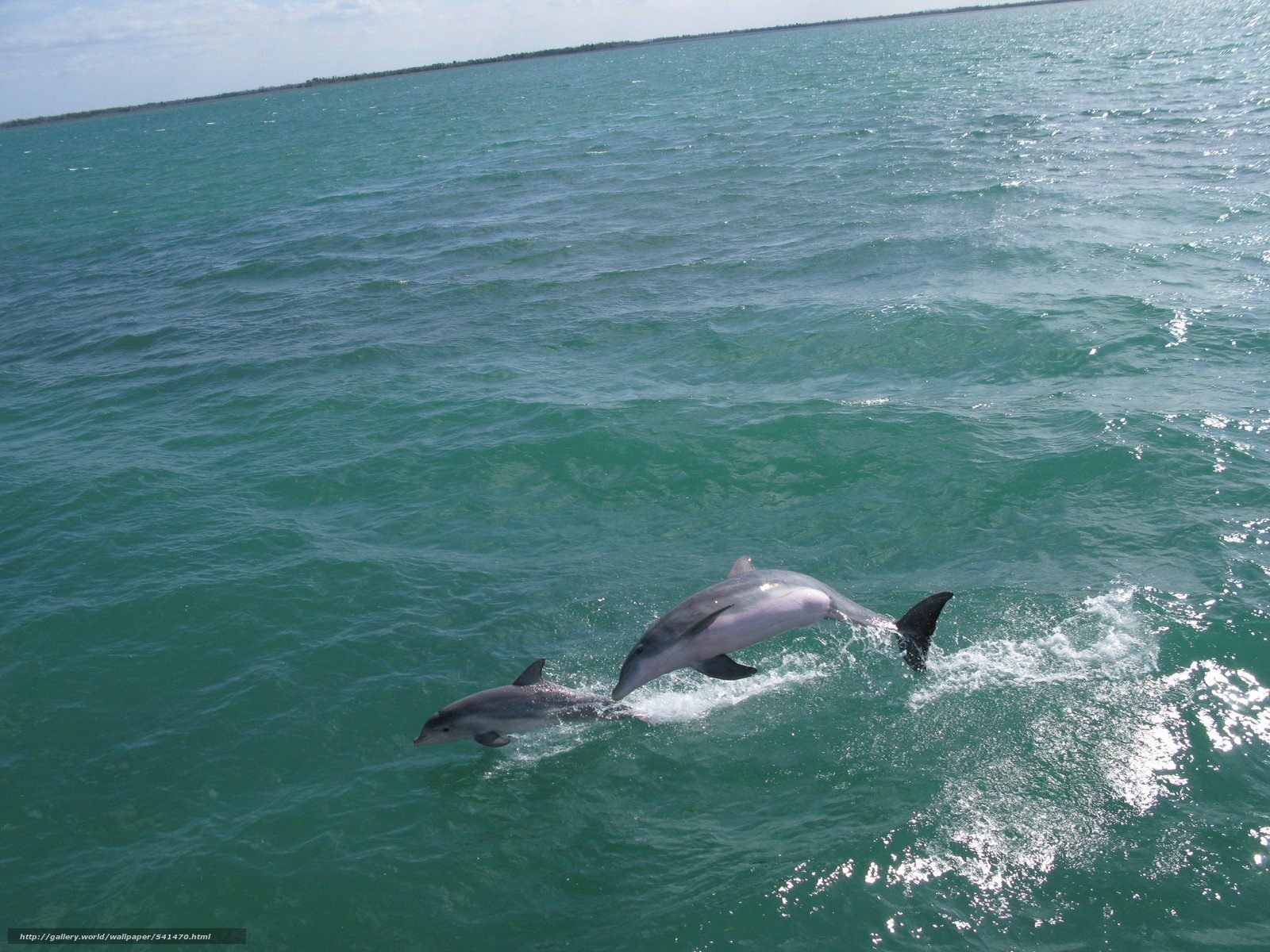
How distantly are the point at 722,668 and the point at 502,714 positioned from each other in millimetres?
3338

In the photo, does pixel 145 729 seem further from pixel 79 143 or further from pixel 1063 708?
pixel 79 143

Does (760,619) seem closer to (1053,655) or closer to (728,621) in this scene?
(728,621)

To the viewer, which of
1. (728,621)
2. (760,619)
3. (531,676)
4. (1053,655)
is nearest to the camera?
(728,621)

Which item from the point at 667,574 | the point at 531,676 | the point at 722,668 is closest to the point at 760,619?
the point at 722,668

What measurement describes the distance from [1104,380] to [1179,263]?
10.4m

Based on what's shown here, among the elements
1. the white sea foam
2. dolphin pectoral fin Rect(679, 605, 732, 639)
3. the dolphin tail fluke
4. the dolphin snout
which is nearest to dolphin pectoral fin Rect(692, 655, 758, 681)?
dolphin pectoral fin Rect(679, 605, 732, 639)

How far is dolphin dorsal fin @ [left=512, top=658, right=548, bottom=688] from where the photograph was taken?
13.5 meters

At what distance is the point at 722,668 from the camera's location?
489 inches

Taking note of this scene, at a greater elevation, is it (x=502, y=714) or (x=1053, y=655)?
(x=502, y=714)

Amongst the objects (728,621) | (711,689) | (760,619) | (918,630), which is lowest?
(711,689)

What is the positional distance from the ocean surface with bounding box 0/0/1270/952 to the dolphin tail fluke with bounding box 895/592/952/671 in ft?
2.19

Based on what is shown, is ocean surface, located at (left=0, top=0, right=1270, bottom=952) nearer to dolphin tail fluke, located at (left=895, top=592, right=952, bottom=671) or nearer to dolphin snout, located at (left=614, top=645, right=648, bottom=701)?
dolphin tail fluke, located at (left=895, top=592, right=952, bottom=671)

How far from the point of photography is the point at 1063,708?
13.2 meters

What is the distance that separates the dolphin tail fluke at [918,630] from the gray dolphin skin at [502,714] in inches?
196
